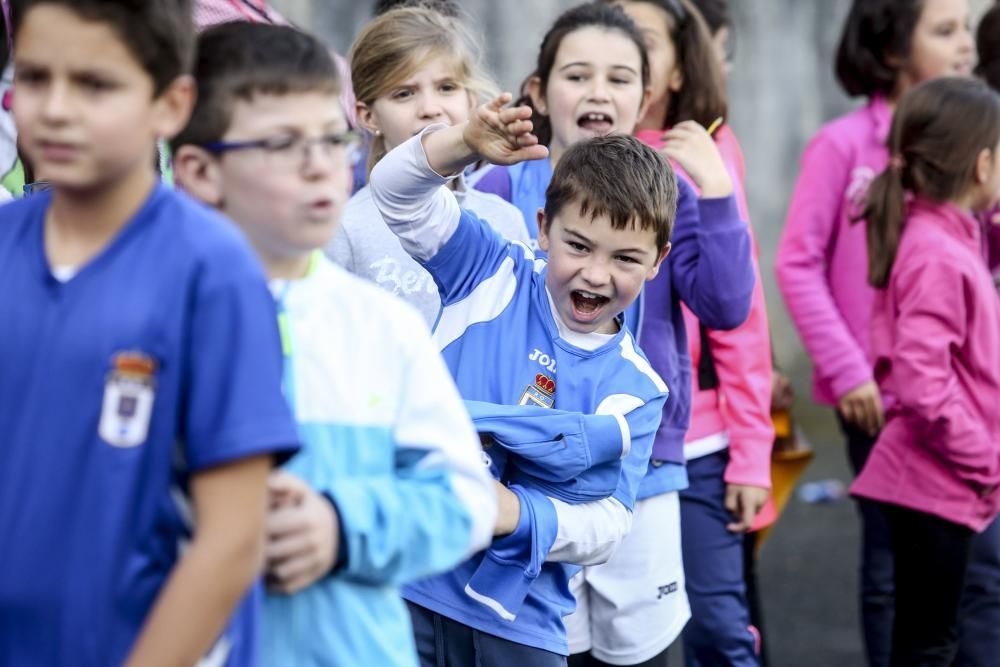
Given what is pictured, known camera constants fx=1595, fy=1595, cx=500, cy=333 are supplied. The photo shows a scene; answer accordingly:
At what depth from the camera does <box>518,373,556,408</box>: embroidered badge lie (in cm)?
316

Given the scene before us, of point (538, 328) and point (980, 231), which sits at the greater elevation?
point (980, 231)

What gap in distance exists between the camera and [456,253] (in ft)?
10.6

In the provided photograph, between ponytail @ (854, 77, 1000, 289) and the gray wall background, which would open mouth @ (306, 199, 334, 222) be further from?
the gray wall background

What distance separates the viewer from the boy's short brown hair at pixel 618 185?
323cm

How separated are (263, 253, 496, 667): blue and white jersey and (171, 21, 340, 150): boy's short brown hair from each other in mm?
243

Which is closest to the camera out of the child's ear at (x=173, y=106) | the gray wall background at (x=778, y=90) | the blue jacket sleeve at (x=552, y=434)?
the child's ear at (x=173, y=106)

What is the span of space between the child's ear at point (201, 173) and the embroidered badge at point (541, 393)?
1.13 m

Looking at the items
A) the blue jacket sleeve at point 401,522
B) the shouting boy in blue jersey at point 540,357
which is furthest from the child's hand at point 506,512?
the blue jacket sleeve at point 401,522

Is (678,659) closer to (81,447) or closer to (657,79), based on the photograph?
(657,79)

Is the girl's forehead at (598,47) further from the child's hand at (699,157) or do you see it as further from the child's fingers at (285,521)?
the child's fingers at (285,521)

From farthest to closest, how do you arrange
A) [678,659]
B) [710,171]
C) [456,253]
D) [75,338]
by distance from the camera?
[678,659]
[710,171]
[456,253]
[75,338]

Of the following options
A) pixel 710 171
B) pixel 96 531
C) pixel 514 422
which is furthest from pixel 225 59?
pixel 710 171

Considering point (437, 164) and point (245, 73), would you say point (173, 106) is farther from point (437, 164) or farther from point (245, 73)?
point (437, 164)

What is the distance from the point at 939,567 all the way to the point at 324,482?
2.77 metres
